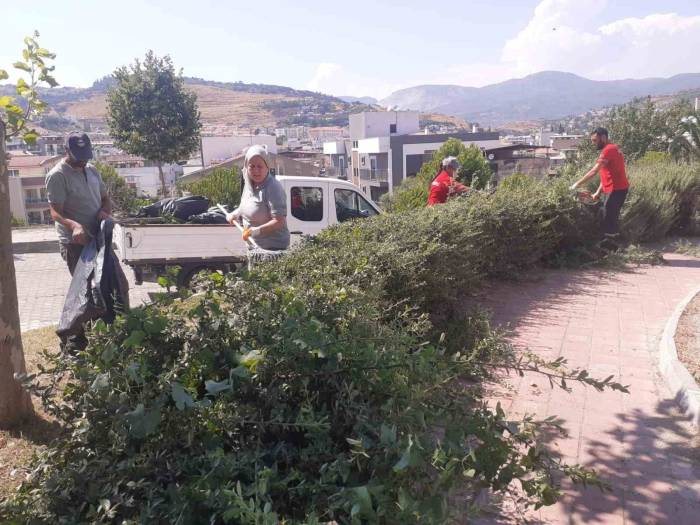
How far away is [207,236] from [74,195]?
4.38m

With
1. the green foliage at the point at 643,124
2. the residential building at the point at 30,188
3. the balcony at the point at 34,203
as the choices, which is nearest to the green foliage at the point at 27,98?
the green foliage at the point at 643,124

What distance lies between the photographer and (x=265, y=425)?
192cm

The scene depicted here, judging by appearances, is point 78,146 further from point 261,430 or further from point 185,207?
point 185,207

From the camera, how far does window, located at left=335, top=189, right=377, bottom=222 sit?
10.1 meters

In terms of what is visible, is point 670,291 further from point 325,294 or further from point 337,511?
point 337,511

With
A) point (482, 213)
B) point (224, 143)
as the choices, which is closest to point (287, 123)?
point (224, 143)

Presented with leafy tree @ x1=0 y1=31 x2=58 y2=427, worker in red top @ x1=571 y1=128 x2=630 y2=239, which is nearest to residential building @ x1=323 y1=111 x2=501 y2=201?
worker in red top @ x1=571 y1=128 x2=630 y2=239

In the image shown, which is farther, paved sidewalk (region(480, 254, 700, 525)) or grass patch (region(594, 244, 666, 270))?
grass patch (region(594, 244, 666, 270))

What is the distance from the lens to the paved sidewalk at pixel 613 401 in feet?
9.86

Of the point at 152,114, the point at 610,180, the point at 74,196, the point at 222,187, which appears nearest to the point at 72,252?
the point at 74,196

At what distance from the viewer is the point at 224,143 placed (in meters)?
76.1

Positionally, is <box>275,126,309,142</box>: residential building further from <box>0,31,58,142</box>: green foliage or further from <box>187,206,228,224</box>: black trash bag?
<box>0,31,58,142</box>: green foliage

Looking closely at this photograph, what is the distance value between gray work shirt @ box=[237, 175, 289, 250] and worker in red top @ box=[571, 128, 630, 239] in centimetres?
502

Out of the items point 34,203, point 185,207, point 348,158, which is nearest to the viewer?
point 185,207
